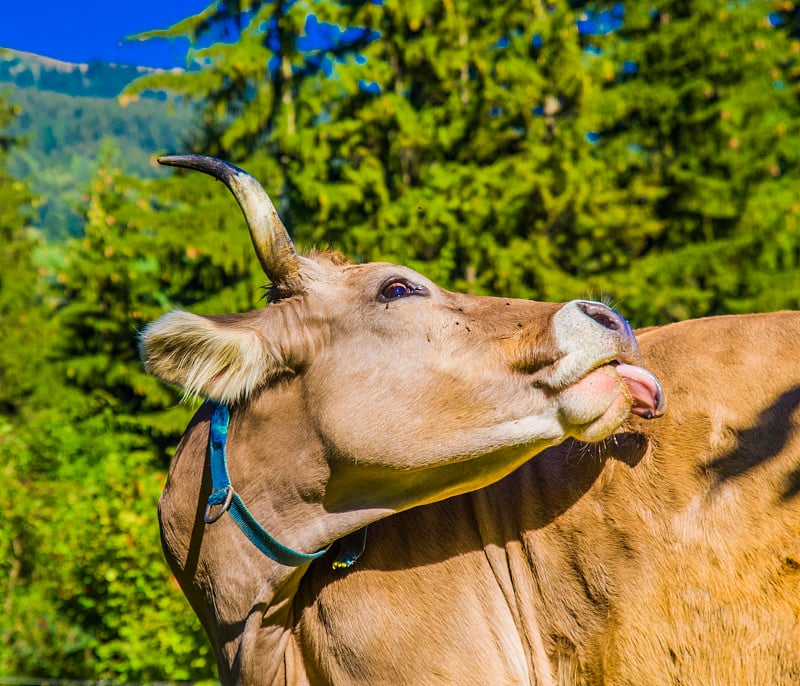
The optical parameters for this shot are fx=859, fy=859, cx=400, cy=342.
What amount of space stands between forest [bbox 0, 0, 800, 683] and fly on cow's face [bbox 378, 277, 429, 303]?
30.2 feet

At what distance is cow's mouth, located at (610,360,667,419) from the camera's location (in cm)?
271

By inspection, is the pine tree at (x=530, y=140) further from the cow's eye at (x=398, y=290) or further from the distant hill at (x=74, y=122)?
the cow's eye at (x=398, y=290)

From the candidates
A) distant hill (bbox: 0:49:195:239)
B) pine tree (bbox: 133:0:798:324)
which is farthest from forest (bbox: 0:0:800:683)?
distant hill (bbox: 0:49:195:239)

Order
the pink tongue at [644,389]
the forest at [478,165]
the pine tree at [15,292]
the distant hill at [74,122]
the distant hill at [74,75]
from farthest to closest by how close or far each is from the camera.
A: the pine tree at [15,292], the distant hill at [74,122], the distant hill at [74,75], the forest at [478,165], the pink tongue at [644,389]

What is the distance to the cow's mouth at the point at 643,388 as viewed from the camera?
271 cm

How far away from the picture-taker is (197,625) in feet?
23.0

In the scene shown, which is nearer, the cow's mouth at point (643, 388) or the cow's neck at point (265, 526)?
the cow's mouth at point (643, 388)

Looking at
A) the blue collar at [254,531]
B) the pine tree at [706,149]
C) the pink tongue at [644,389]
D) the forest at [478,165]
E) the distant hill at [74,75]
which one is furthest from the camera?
the distant hill at [74,75]

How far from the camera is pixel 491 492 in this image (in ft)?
9.95

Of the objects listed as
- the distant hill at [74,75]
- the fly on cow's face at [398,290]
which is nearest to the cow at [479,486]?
the fly on cow's face at [398,290]

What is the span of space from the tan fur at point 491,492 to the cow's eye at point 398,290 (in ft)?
0.12

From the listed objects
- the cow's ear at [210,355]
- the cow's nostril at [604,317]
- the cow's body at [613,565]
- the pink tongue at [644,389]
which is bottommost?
the cow's body at [613,565]

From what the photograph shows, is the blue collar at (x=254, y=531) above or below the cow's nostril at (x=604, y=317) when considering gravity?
below

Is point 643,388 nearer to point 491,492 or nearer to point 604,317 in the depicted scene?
point 604,317
